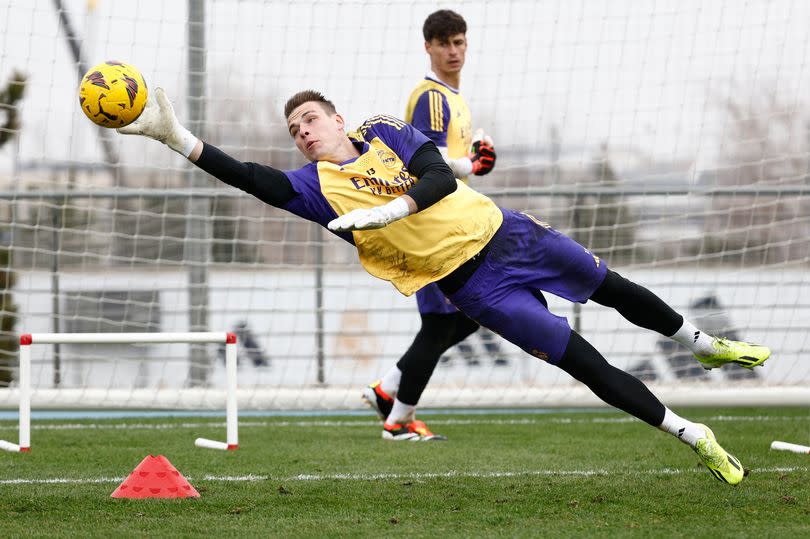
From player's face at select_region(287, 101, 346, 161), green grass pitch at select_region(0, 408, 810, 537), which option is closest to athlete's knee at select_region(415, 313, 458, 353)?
green grass pitch at select_region(0, 408, 810, 537)

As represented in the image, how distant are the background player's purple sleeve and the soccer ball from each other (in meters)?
2.33

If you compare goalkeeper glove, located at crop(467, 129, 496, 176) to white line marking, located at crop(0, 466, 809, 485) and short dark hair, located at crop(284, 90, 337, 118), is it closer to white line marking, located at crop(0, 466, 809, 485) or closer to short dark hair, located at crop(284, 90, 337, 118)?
short dark hair, located at crop(284, 90, 337, 118)

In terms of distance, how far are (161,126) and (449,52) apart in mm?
2598

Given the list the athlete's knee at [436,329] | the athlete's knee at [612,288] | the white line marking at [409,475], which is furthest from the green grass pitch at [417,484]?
the athlete's knee at [612,288]

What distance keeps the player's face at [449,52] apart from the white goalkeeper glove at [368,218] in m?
2.57

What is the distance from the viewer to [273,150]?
864 cm

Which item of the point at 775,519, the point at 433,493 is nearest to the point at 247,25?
the point at 433,493

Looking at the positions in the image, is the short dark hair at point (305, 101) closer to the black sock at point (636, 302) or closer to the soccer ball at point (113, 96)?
the soccer ball at point (113, 96)

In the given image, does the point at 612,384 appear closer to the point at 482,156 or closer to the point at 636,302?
the point at 636,302

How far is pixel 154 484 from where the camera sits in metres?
4.30

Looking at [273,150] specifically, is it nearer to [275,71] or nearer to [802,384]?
[275,71]

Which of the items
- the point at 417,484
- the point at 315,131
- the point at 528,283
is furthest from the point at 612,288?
the point at 315,131

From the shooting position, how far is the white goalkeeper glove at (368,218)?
386 cm

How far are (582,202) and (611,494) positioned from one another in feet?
15.8
